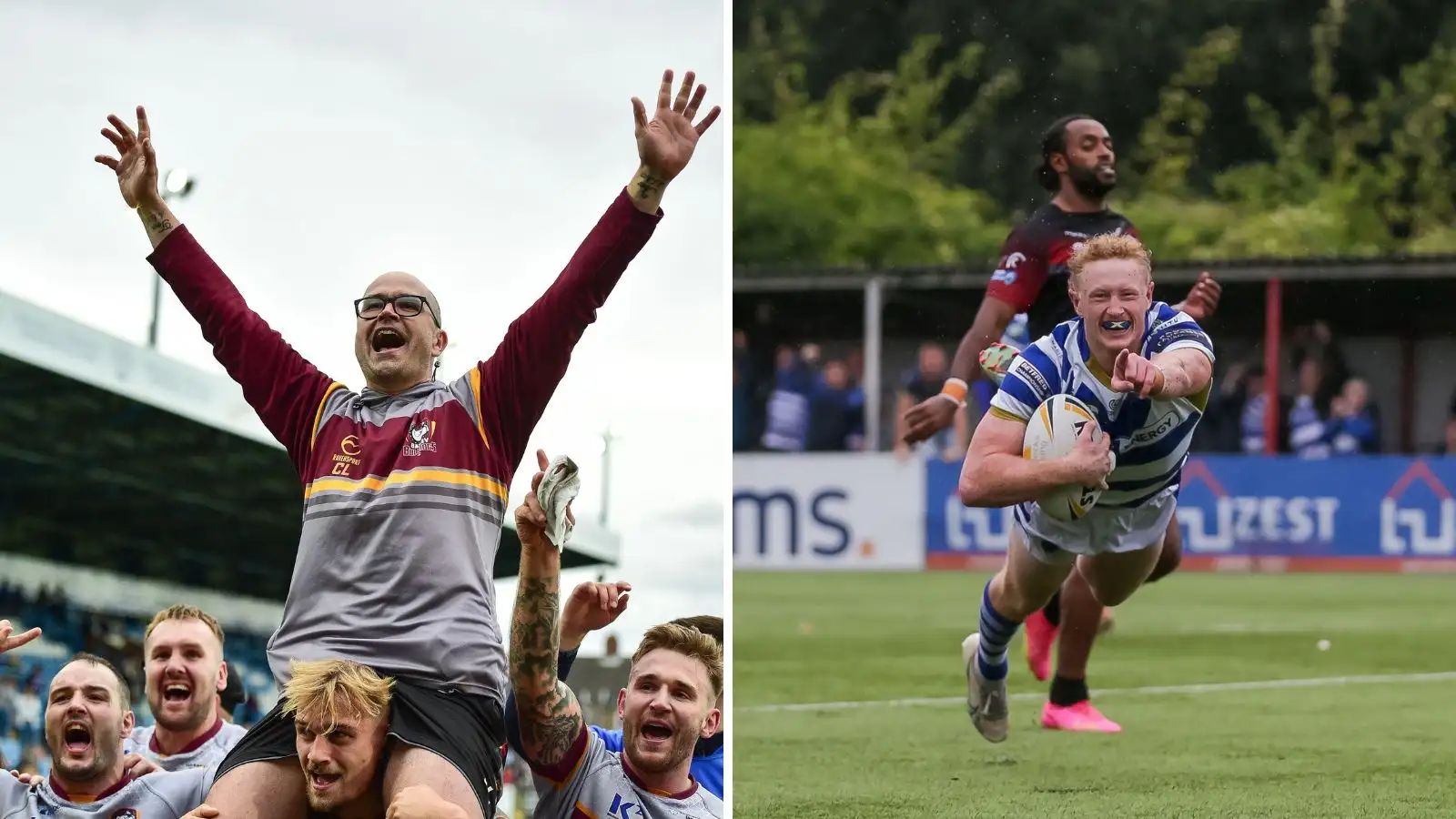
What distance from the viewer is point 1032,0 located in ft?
95.9

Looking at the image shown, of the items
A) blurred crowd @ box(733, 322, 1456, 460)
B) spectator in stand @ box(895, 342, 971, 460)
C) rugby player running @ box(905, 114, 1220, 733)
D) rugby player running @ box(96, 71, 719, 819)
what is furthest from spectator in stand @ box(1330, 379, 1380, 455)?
rugby player running @ box(96, 71, 719, 819)

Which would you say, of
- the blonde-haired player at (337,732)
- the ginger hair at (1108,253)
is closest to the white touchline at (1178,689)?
the ginger hair at (1108,253)

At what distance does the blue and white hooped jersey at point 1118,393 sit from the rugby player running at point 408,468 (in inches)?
61.3

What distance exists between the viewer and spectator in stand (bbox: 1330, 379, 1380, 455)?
15.6m

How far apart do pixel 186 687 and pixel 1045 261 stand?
2671mm

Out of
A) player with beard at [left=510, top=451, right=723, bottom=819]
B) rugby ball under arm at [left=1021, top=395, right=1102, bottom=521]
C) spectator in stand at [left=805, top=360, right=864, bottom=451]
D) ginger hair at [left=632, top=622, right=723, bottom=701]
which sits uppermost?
spectator in stand at [left=805, top=360, right=864, bottom=451]

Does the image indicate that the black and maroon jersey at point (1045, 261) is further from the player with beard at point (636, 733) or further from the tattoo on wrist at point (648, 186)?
the tattoo on wrist at point (648, 186)

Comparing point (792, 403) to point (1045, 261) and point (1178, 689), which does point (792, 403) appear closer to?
point (1178, 689)

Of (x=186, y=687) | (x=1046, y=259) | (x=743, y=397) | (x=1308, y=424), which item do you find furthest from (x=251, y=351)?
(x=743, y=397)

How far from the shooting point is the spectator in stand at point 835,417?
1579 centimetres

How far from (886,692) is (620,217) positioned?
4.56m

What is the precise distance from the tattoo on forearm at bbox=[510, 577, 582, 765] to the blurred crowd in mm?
11080

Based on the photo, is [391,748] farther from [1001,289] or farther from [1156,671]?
[1156,671]

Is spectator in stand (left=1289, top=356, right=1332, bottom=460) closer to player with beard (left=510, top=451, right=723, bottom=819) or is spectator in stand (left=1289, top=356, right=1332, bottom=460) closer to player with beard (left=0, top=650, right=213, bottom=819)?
player with beard (left=510, top=451, right=723, bottom=819)
